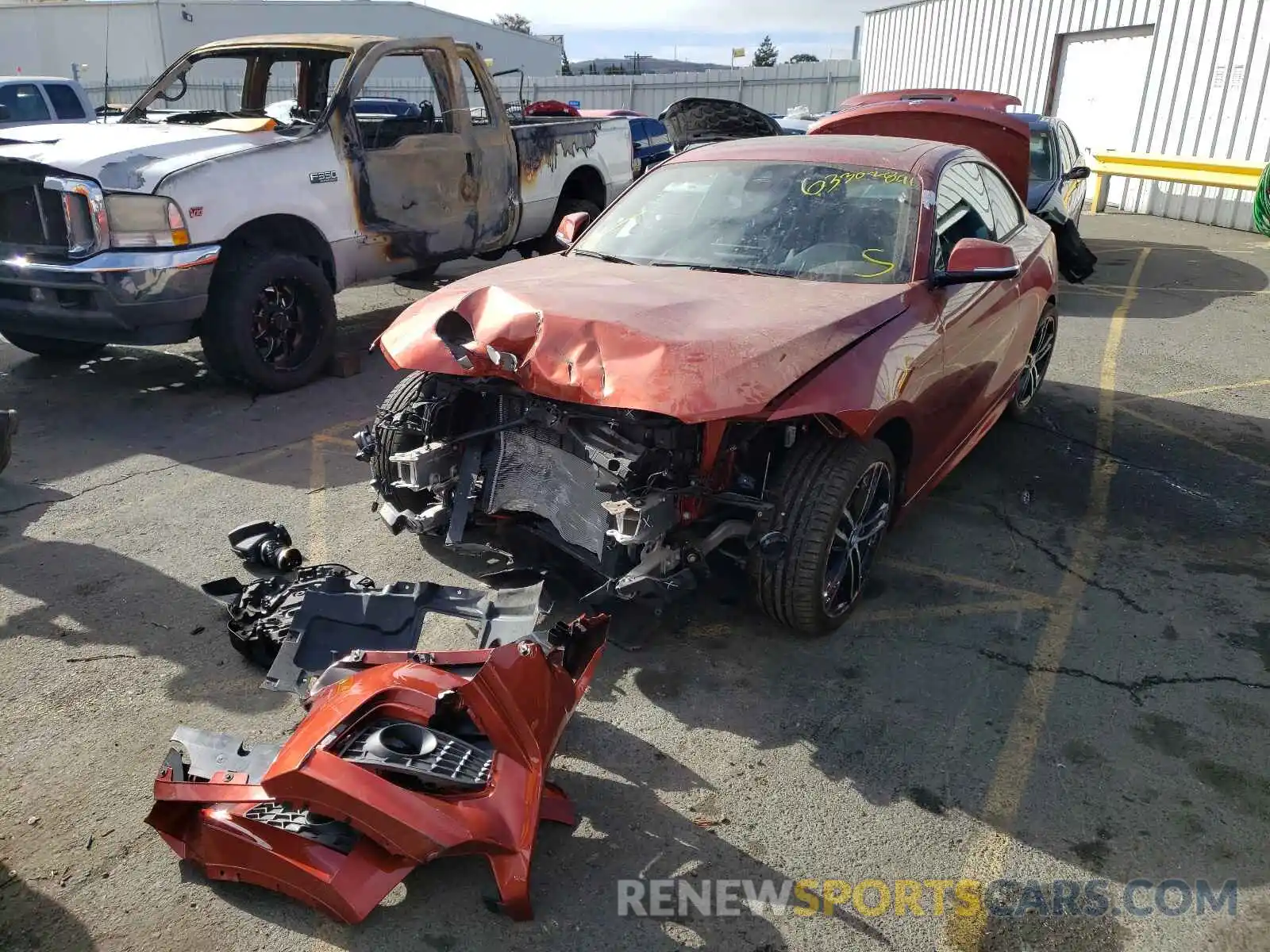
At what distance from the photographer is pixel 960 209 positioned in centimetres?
457

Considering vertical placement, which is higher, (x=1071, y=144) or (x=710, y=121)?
(x=710, y=121)

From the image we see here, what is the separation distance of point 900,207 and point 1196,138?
44.6 feet

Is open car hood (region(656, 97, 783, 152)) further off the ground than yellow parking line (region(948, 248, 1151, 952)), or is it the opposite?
open car hood (region(656, 97, 783, 152))

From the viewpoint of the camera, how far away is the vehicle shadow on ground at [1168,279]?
9422 millimetres

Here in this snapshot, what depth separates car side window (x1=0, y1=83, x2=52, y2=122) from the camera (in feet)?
37.9

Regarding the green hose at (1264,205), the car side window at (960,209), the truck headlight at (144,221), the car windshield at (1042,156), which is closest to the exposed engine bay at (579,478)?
the car side window at (960,209)

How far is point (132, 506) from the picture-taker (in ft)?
16.0

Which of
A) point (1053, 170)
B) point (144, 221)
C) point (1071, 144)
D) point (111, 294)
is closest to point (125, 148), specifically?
point (144, 221)

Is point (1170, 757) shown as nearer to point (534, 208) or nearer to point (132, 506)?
point (132, 506)

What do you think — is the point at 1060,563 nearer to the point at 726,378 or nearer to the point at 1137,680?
the point at 1137,680

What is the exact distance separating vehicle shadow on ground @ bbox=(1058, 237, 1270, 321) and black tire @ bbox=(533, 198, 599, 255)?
449 cm

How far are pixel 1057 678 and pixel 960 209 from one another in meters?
2.27

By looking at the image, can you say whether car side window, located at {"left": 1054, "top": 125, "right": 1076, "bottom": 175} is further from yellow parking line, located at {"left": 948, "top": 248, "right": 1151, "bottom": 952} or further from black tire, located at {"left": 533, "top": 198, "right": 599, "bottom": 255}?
yellow parking line, located at {"left": 948, "top": 248, "right": 1151, "bottom": 952}

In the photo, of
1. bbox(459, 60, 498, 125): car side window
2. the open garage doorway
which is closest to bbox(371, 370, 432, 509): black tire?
bbox(459, 60, 498, 125): car side window
